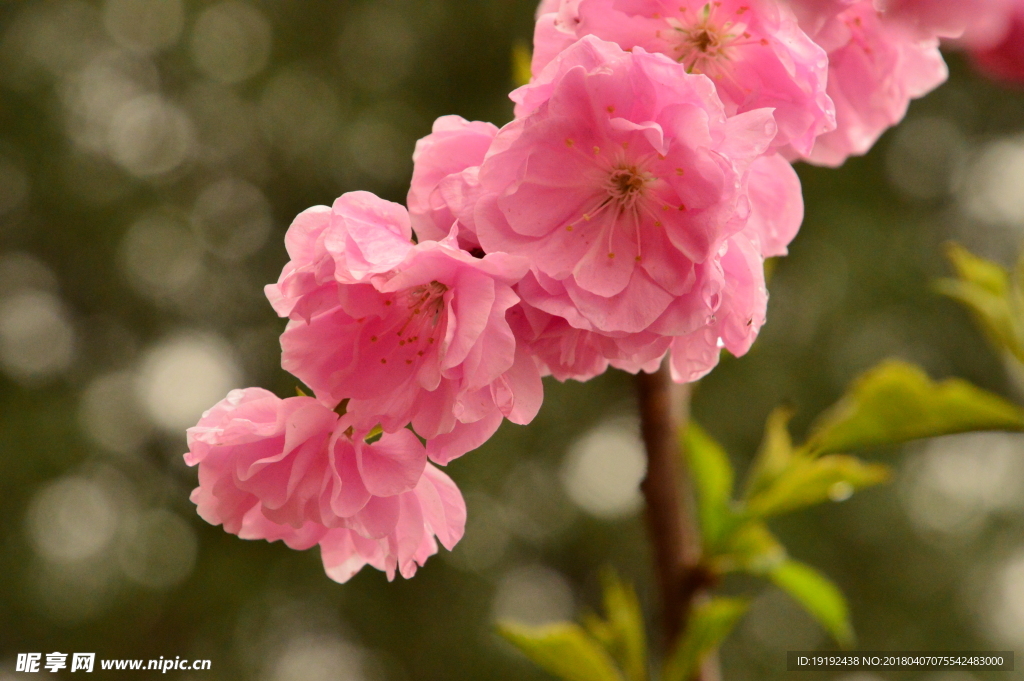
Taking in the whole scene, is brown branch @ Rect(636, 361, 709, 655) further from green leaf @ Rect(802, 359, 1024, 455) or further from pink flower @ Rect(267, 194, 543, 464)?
pink flower @ Rect(267, 194, 543, 464)

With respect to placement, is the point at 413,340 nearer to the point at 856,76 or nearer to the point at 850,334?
the point at 856,76

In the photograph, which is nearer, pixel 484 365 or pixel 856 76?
pixel 484 365

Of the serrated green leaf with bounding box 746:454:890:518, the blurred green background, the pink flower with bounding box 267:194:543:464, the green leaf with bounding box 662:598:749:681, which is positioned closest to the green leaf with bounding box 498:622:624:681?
the green leaf with bounding box 662:598:749:681

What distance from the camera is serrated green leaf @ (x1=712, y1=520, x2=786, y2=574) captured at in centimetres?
74

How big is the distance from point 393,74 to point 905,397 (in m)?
2.98

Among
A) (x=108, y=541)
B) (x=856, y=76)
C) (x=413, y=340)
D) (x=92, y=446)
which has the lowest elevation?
(x=108, y=541)

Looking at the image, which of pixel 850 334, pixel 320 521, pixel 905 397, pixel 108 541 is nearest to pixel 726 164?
pixel 320 521

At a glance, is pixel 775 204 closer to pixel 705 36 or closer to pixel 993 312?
pixel 705 36

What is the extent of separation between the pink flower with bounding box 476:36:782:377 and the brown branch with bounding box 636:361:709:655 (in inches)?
9.9

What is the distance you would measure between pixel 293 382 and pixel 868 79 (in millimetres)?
2768

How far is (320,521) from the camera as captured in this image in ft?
1.57

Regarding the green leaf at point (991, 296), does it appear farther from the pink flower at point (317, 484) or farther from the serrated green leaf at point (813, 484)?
the pink flower at point (317, 484)

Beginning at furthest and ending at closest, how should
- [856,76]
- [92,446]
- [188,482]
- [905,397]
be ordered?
[188,482]
[92,446]
[905,397]
[856,76]

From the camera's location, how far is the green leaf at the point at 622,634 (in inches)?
32.0
